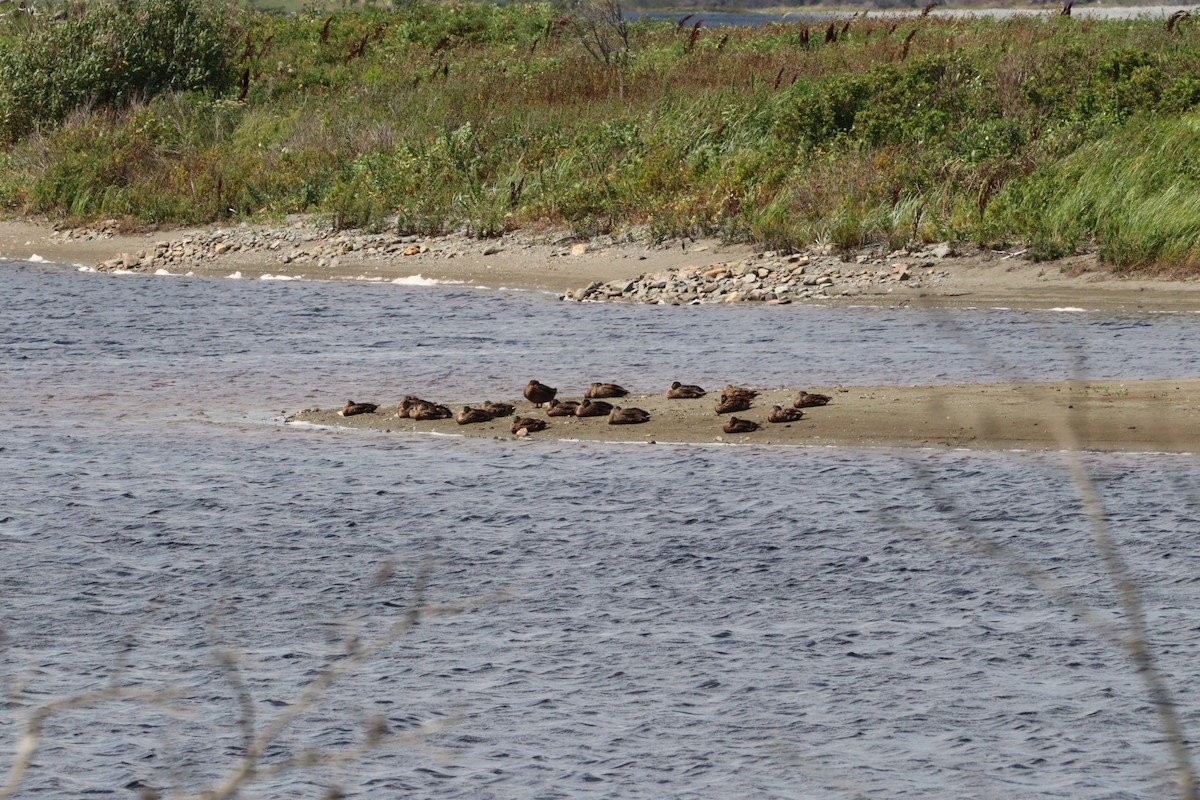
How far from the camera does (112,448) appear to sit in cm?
1095

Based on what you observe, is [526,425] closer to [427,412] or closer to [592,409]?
[592,409]

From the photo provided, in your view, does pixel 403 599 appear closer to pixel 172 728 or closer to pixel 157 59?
pixel 172 728

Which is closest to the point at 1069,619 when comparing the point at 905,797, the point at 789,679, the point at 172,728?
the point at 789,679

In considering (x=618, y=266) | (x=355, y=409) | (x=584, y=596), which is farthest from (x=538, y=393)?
(x=618, y=266)

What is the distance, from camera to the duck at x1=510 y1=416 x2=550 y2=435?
11.1m

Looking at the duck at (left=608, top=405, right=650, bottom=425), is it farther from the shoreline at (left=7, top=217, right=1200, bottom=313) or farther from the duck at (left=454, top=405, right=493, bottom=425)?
the shoreline at (left=7, top=217, right=1200, bottom=313)

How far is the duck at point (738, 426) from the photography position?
10.9 meters

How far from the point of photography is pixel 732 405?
36.9 ft

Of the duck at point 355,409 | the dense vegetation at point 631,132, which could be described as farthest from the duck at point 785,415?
the dense vegetation at point 631,132

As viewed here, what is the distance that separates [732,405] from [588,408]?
93 centimetres

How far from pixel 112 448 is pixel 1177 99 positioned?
12906 mm

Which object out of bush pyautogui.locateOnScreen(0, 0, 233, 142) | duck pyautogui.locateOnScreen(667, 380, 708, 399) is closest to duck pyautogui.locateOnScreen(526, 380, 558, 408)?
duck pyautogui.locateOnScreen(667, 380, 708, 399)

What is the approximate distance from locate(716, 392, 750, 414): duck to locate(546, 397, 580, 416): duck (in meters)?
0.94

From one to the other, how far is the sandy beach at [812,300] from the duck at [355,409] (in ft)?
0.21
